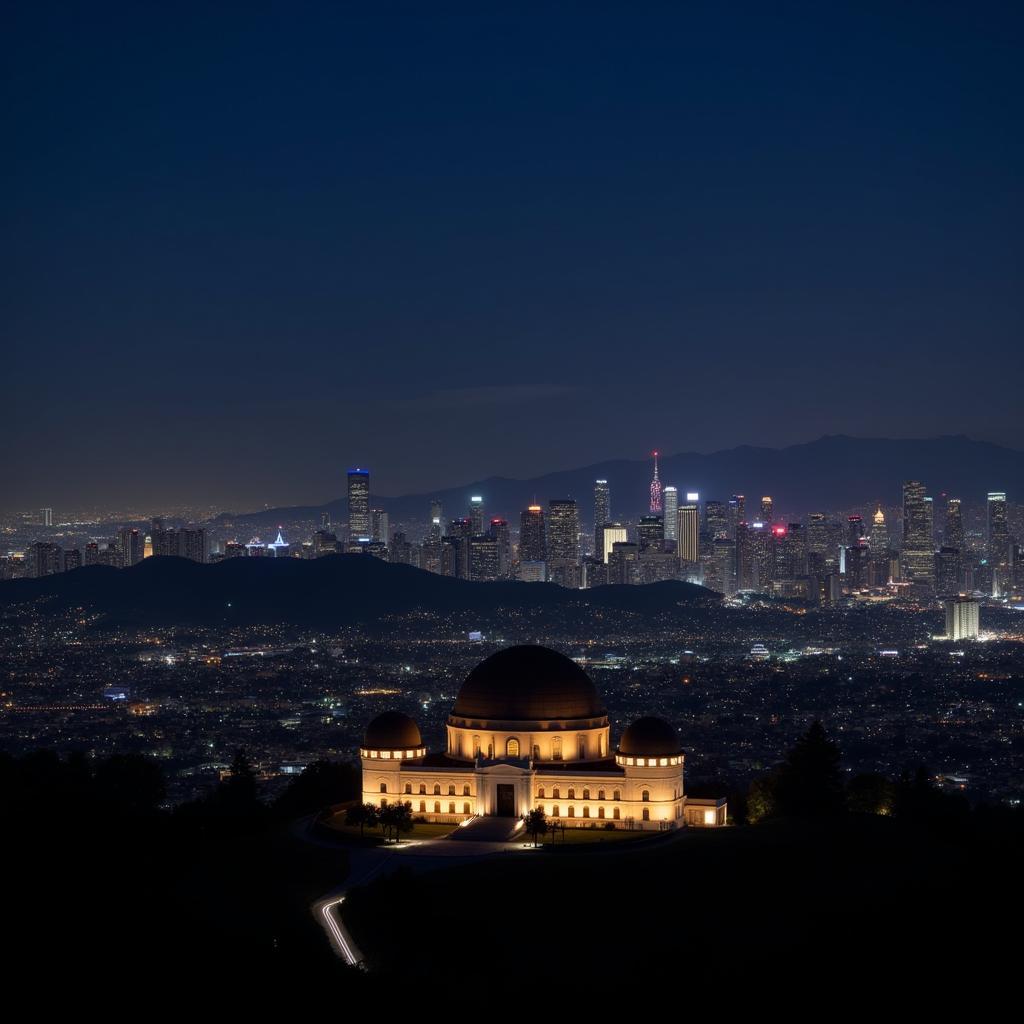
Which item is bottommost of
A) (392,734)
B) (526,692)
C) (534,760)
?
(534,760)

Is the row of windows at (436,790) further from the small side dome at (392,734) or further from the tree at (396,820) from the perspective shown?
the tree at (396,820)

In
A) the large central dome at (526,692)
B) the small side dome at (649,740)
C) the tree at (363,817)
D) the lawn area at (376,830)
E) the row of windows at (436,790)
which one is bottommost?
the lawn area at (376,830)

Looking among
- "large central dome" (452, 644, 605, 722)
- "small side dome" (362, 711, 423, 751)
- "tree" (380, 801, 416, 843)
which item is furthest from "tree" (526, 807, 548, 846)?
"small side dome" (362, 711, 423, 751)

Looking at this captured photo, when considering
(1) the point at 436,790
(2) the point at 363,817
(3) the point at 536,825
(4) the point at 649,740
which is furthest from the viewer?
(1) the point at 436,790

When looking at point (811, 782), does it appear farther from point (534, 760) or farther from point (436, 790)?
point (436, 790)

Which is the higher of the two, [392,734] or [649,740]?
[392,734]

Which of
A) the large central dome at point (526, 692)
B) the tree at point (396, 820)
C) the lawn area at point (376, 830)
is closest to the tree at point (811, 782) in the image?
the large central dome at point (526, 692)

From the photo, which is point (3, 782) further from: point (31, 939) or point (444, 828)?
point (31, 939)

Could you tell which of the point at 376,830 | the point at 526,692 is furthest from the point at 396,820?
the point at 526,692
